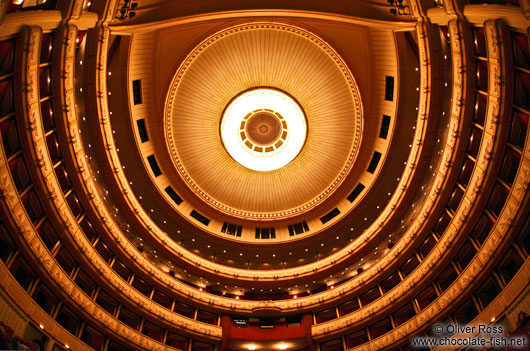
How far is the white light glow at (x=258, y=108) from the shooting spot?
28438 mm

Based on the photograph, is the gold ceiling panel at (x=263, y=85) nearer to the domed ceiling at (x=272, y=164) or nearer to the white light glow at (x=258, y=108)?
the domed ceiling at (x=272, y=164)

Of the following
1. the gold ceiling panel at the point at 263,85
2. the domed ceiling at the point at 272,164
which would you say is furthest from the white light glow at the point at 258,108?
the gold ceiling panel at the point at 263,85

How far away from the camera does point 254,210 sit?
104 ft

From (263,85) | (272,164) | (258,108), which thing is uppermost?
(263,85)

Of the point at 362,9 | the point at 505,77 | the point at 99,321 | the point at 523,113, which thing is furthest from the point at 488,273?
the point at 99,321

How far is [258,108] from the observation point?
2928 centimetres

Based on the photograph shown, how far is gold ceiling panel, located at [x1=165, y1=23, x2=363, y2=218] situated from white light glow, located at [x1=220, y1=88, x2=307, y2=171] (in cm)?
69

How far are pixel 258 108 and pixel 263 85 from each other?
2054mm

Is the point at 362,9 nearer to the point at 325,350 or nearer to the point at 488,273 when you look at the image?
the point at 488,273

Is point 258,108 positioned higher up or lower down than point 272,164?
higher up

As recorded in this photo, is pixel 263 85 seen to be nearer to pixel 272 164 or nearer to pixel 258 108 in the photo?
pixel 258 108

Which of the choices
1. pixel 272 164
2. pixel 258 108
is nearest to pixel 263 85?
pixel 258 108

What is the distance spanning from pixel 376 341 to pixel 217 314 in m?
11.3

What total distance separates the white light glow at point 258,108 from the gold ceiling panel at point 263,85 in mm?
693
